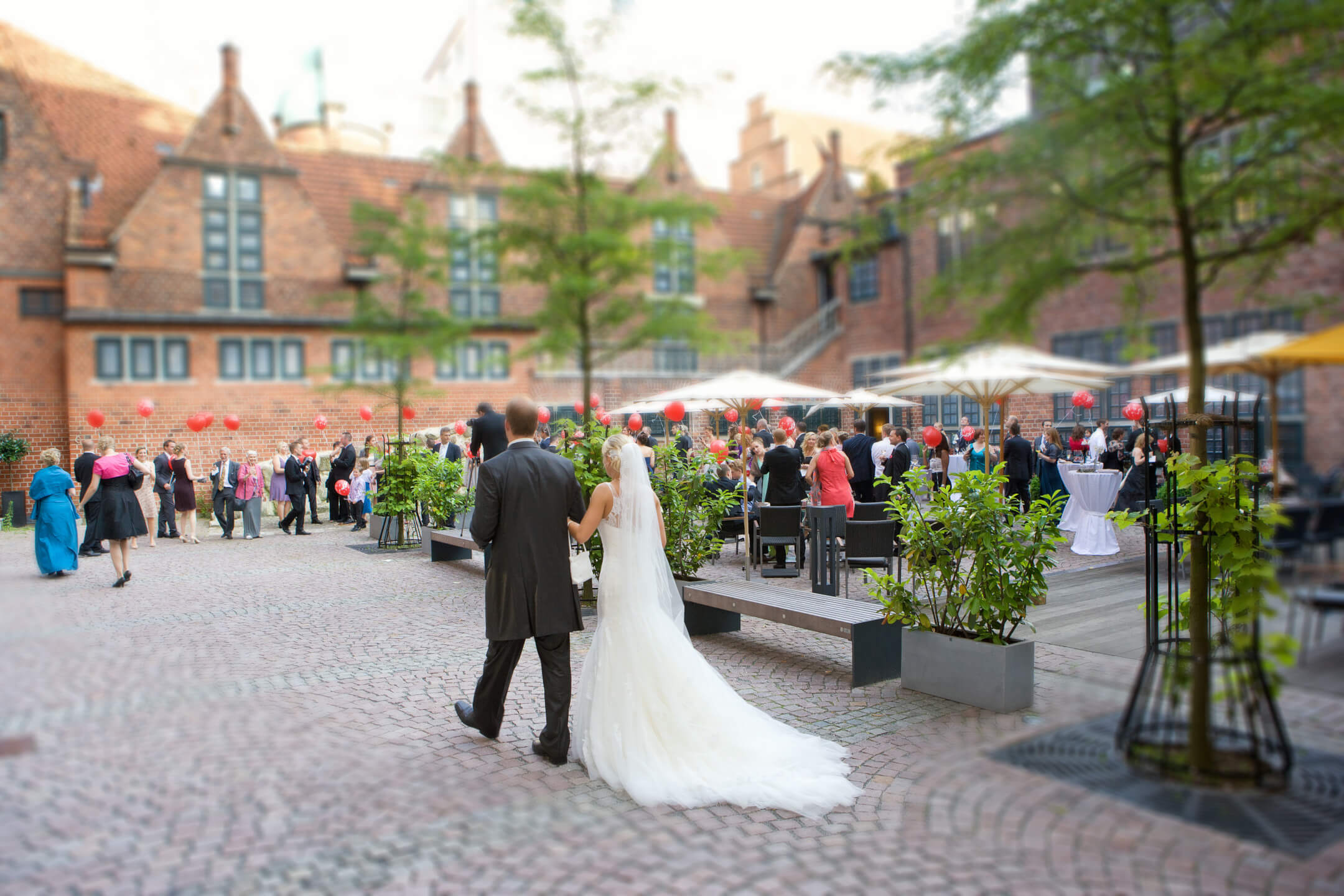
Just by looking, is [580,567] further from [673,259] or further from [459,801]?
[673,259]

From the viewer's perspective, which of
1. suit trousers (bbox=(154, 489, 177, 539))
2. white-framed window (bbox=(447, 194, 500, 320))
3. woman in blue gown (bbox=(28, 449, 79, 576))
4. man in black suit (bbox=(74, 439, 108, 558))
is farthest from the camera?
suit trousers (bbox=(154, 489, 177, 539))

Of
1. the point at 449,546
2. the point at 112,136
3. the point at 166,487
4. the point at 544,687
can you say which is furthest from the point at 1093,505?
the point at 112,136

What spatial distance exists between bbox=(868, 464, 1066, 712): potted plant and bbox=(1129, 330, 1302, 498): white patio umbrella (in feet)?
7.35

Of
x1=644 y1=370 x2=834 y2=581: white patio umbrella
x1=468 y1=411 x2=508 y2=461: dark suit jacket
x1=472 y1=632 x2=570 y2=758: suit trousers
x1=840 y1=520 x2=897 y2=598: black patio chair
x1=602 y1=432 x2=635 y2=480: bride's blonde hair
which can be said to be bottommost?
x1=472 y1=632 x2=570 y2=758: suit trousers

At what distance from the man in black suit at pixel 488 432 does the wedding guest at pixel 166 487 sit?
8112mm

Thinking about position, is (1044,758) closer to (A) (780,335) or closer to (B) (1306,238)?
(B) (1306,238)

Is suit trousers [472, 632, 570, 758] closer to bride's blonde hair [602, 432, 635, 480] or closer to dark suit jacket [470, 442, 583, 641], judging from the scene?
dark suit jacket [470, 442, 583, 641]

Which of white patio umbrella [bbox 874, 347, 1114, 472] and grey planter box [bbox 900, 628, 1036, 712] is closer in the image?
white patio umbrella [bbox 874, 347, 1114, 472]

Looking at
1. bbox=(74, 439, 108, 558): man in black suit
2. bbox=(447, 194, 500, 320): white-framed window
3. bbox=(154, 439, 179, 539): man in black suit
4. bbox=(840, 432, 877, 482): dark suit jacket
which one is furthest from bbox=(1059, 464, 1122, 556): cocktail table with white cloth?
bbox=(154, 439, 179, 539): man in black suit

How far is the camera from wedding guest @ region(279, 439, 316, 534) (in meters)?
16.1

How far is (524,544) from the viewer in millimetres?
4500

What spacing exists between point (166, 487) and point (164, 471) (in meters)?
0.28

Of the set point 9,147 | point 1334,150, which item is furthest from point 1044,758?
point 9,147

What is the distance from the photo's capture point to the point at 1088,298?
3004mm
